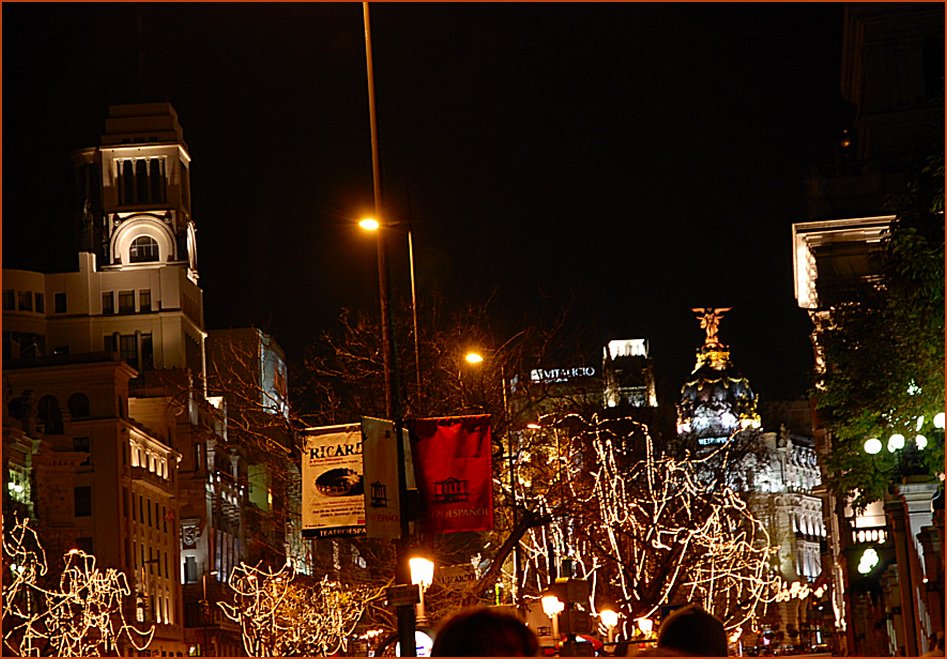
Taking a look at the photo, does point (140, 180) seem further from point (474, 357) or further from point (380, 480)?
point (380, 480)

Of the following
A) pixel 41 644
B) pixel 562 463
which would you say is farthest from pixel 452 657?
pixel 41 644

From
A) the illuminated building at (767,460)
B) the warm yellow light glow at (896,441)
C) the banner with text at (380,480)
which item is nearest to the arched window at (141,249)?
the illuminated building at (767,460)

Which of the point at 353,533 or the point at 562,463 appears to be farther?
the point at 562,463

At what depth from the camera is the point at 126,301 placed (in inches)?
5246

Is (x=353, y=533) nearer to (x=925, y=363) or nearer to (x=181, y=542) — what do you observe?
(x=925, y=363)

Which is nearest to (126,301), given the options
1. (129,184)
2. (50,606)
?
(129,184)

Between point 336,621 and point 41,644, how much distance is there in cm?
4783

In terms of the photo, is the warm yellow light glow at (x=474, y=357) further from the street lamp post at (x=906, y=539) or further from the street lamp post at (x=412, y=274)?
the street lamp post at (x=906, y=539)

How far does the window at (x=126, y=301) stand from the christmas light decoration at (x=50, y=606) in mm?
51275

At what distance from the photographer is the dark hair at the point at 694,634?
554 cm

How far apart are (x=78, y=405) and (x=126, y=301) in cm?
2905

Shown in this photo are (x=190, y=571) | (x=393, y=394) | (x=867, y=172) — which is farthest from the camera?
(x=190, y=571)

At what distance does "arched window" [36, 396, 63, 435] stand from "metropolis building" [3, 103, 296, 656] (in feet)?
0.37

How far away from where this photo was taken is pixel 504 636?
5.20 m
